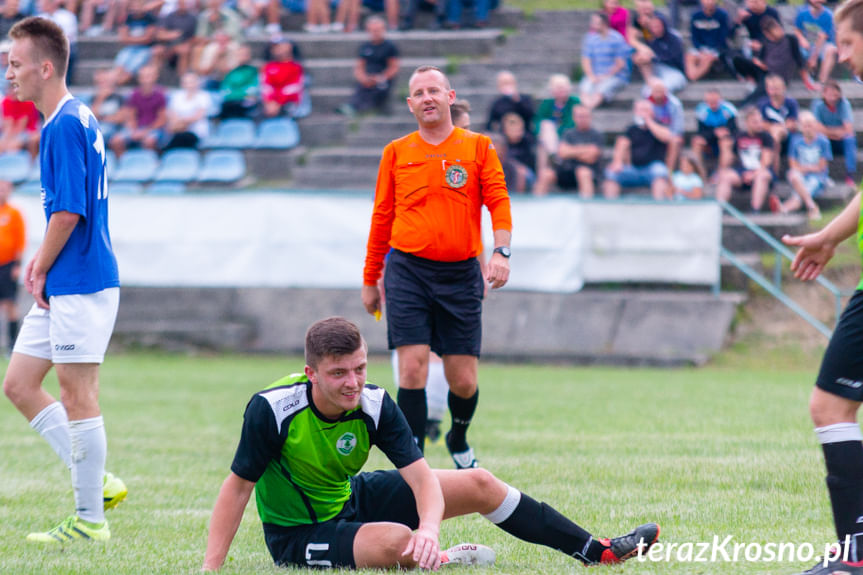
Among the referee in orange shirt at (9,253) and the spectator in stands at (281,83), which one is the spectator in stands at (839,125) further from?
the referee in orange shirt at (9,253)

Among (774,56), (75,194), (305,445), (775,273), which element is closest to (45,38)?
(75,194)

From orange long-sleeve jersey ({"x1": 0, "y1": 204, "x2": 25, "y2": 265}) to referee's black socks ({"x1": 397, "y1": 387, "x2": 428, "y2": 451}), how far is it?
10.7 metres

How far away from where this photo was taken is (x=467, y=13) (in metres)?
22.3

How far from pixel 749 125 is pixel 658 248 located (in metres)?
2.45

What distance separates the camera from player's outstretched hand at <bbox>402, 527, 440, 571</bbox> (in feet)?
14.1

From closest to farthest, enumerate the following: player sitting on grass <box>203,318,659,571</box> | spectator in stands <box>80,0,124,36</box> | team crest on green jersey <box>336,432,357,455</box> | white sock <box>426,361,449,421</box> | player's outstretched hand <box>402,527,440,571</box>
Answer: player's outstretched hand <box>402,527,440,571</box>
player sitting on grass <box>203,318,659,571</box>
team crest on green jersey <box>336,432,357,455</box>
white sock <box>426,361,449,421</box>
spectator in stands <box>80,0,124,36</box>

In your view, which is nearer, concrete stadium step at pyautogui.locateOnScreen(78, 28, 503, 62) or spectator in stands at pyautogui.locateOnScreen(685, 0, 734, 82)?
spectator in stands at pyautogui.locateOnScreen(685, 0, 734, 82)

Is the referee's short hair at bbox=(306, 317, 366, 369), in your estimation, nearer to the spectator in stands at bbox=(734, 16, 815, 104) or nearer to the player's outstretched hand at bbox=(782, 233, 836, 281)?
the player's outstretched hand at bbox=(782, 233, 836, 281)

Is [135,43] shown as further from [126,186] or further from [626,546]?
[626,546]

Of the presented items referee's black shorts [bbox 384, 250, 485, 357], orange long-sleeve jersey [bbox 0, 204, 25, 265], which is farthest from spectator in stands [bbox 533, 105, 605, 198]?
referee's black shorts [bbox 384, 250, 485, 357]

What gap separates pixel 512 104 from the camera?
1700 cm

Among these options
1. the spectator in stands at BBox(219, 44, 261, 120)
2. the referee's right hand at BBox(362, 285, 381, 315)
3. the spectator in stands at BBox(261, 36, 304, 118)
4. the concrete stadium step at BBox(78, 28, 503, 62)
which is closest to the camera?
the referee's right hand at BBox(362, 285, 381, 315)

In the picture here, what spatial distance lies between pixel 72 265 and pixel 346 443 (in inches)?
69.4

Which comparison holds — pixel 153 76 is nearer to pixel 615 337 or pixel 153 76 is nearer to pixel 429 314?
pixel 615 337
